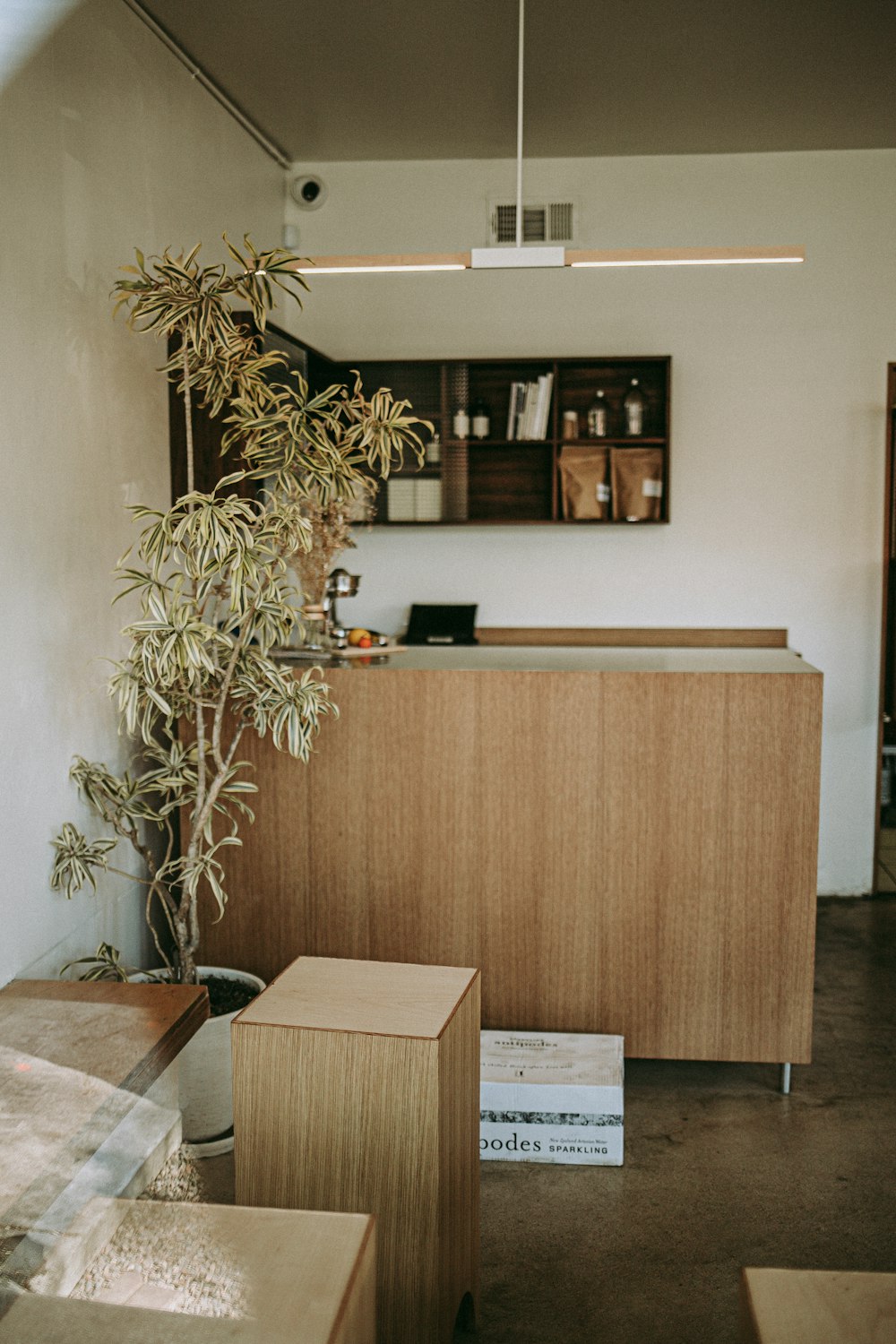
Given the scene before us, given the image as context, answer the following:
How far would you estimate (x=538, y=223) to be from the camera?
206 inches

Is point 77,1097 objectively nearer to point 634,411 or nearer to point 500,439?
point 500,439

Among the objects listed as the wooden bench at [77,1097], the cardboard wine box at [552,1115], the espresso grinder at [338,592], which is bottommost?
the cardboard wine box at [552,1115]

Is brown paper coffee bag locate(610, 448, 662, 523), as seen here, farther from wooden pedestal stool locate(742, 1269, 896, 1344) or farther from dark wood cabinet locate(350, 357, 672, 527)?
wooden pedestal stool locate(742, 1269, 896, 1344)

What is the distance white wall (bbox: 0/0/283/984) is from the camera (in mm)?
2748

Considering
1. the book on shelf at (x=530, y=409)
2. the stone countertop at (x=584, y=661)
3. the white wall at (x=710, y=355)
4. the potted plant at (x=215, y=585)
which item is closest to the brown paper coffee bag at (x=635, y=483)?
the white wall at (x=710, y=355)

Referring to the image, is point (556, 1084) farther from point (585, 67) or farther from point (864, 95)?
point (864, 95)

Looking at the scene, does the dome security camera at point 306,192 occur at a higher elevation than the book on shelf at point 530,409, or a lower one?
higher

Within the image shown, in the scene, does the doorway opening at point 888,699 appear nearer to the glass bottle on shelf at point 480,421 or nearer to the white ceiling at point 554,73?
the white ceiling at point 554,73

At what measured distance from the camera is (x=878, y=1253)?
246 centimetres

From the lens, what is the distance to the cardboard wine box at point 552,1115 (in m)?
2.86

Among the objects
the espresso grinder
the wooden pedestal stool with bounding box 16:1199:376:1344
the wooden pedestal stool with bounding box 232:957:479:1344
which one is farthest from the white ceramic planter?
the espresso grinder

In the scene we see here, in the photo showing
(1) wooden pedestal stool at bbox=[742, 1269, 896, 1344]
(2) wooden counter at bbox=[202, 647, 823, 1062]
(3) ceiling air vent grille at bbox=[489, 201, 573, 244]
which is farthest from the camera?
(3) ceiling air vent grille at bbox=[489, 201, 573, 244]

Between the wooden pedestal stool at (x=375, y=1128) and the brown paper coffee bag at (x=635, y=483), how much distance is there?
340 cm

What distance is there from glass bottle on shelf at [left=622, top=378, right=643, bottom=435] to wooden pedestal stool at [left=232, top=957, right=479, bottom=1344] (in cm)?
355
